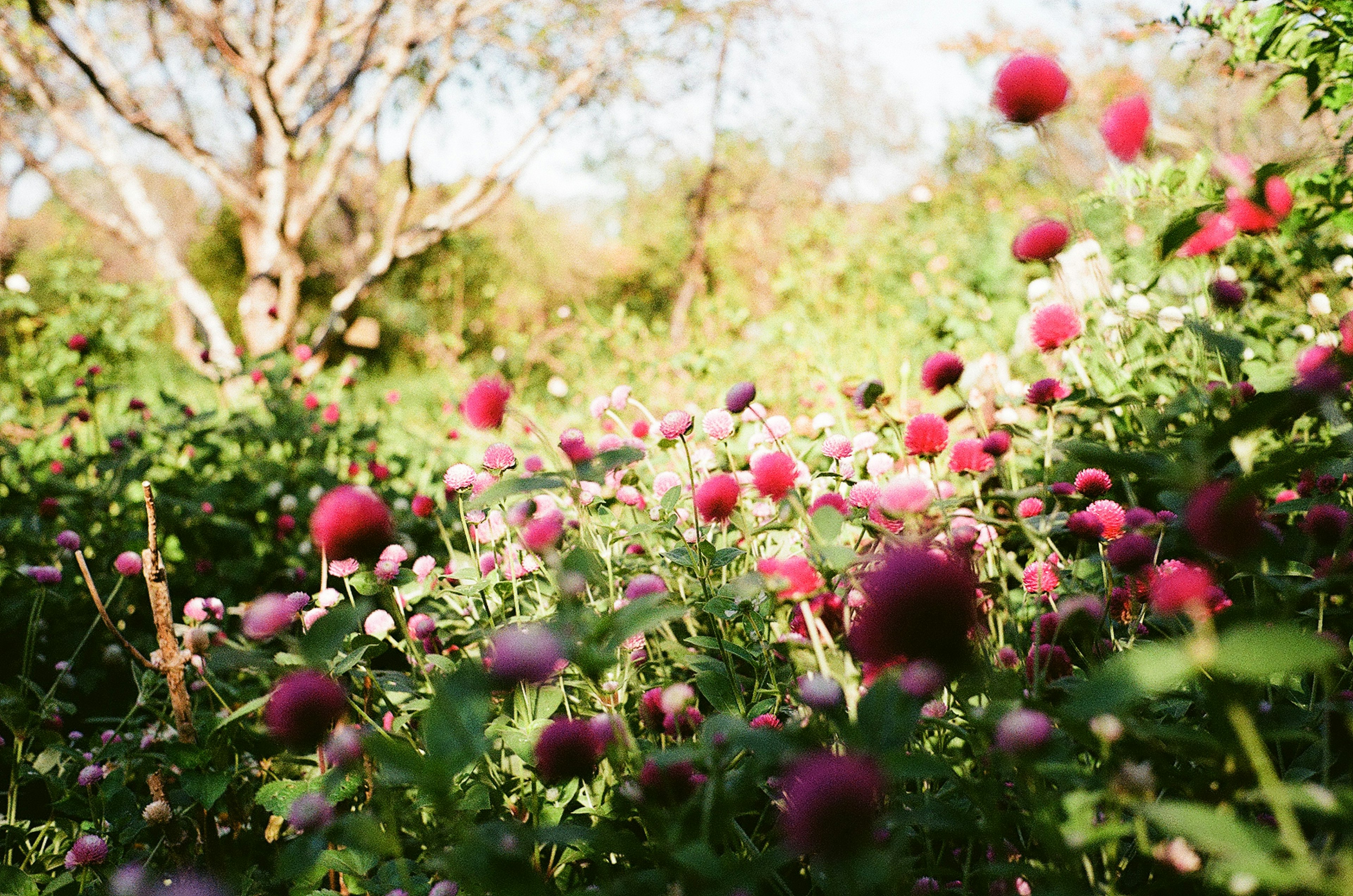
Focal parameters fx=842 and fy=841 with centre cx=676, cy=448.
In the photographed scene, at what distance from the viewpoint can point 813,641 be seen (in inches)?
32.3

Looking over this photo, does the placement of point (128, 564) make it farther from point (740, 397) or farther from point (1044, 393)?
point (1044, 393)

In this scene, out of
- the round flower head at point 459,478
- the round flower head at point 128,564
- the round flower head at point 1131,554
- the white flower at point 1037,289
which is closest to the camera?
the round flower head at point 1131,554

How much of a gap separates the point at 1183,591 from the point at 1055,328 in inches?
30.8

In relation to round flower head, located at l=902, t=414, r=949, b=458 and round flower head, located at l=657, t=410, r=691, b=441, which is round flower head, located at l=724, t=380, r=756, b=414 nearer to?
round flower head, located at l=657, t=410, r=691, b=441

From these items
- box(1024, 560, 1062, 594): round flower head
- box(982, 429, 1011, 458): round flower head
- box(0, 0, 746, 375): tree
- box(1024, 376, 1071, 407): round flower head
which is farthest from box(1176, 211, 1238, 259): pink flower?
box(0, 0, 746, 375): tree

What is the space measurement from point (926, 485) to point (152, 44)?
7009mm

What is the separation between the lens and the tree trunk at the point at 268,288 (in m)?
5.44

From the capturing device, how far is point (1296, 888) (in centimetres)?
57

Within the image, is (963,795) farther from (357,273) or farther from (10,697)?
(357,273)

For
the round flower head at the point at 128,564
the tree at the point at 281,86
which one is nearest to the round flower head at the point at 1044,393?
the round flower head at the point at 128,564

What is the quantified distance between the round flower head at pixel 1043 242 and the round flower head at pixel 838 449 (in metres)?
0.35

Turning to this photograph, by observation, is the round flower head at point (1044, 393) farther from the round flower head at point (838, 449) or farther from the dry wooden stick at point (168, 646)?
the dry wooden stick at point (168, 646)

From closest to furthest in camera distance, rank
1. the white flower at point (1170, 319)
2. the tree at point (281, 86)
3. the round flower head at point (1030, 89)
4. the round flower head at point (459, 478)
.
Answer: the round flower head at point (1030, 89) → the round flower head at point (459, 478) → the white flower at point (1170, 319) → the tree at point (281, 86)

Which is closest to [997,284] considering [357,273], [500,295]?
[357,273]
